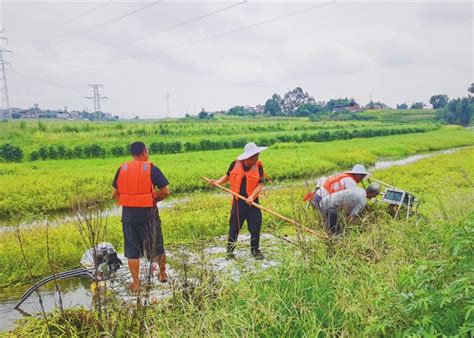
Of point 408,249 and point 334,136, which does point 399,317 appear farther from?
point 334,136

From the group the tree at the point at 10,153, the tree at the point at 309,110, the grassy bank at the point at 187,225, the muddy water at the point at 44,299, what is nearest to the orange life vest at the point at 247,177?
the grassy bank at the point at 187,225

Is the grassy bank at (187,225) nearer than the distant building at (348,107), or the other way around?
the grassy bank at (187,225)

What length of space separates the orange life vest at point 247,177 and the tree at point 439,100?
308 ft

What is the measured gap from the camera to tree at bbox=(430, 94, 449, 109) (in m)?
86.9

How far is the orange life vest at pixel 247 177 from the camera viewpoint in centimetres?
469

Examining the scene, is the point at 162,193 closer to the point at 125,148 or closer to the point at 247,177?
the point at 247,177

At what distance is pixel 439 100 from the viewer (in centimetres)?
8894

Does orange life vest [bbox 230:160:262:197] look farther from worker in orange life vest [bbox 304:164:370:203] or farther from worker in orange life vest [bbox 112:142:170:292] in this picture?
worker in orange life vest [bbox 112:142:170:292]

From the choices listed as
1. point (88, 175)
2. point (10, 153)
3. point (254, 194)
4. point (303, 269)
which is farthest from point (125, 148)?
point (303, 269)

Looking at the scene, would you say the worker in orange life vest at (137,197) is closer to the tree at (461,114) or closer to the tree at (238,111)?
the tree at (461,114)

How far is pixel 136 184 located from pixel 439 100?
3908 inches

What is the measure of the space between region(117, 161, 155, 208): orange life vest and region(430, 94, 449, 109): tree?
9511 centimetres

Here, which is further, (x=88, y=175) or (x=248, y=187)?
(x=88, y=175)

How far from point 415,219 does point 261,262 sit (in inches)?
78.1
